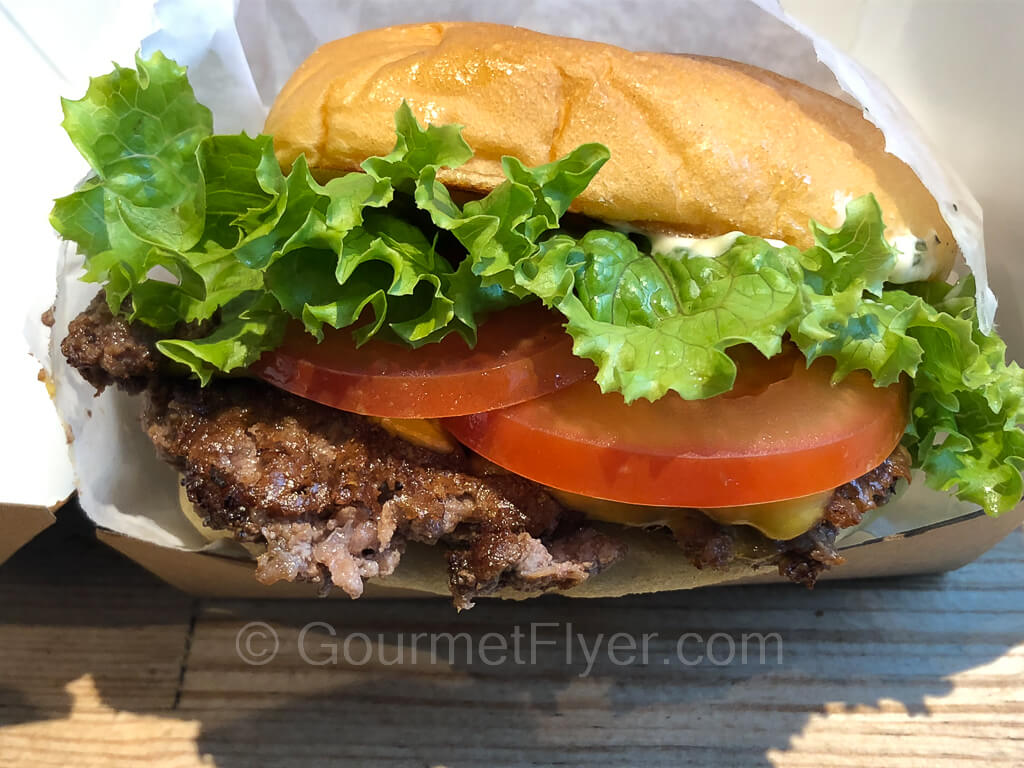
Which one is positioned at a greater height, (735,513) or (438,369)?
(438,369)

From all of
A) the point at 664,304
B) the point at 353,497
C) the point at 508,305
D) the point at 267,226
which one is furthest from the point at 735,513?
the point at 267,226

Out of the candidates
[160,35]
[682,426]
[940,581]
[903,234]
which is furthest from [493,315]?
[940,581]

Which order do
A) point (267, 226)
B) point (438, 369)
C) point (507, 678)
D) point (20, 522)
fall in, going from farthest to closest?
point (507, 678) → point (20, 522) → point (438, 369) → point (267, 226)

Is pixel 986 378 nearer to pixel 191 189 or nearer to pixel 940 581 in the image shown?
pixel 940 581

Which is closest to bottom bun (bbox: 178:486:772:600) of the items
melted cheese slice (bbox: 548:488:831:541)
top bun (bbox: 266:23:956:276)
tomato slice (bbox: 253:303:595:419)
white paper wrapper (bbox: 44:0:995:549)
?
melted cheese slice (bbox: 548:488:831:541)

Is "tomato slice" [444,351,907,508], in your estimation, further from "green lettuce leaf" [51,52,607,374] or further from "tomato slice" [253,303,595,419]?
"green lettuce leaf" [51,52,607,374]

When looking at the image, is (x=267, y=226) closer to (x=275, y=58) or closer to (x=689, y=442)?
(x=689, y=442)
